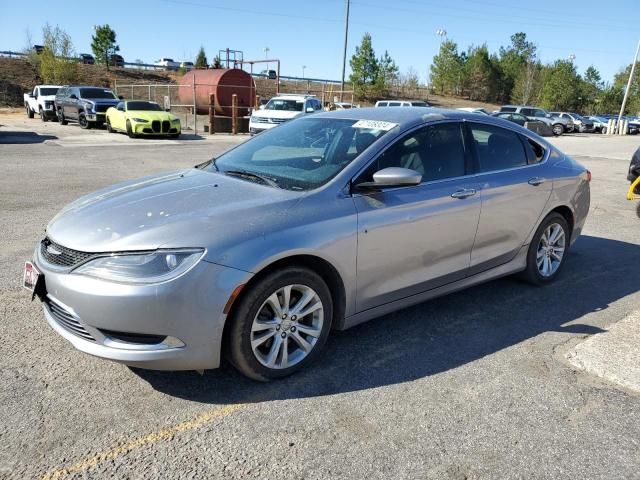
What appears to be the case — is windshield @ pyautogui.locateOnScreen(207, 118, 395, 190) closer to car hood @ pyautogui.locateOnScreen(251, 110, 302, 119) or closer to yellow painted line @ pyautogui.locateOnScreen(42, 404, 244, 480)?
yellow painted line @ pyautogui.locateOnScreen(42, 404, 244, 480)

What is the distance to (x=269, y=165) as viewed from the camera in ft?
12.9

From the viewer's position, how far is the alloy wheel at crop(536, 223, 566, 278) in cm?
496

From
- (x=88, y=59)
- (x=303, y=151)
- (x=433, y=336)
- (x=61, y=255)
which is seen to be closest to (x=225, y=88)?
(x=303, y=151)

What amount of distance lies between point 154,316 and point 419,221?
1.91 metres

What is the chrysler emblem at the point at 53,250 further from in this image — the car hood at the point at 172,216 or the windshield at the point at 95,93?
the windshield at the point at 95,93

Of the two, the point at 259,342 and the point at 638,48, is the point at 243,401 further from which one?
the point at 638,48

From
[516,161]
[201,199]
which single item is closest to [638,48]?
[516,161]

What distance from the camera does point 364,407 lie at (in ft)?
9.80

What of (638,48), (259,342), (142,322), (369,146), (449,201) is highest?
(638,48)

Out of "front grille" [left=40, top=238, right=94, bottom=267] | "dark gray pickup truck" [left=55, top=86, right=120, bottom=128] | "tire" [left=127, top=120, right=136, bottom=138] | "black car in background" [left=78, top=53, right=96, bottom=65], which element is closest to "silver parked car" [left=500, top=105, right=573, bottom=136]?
"tire" [left=127, top=120, right=136, bottom=138]

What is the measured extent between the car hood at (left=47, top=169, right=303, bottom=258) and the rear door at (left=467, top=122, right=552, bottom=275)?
177 centimetres

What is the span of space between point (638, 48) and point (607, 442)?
46466 mm

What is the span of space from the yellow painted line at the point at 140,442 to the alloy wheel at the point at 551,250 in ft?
10.8

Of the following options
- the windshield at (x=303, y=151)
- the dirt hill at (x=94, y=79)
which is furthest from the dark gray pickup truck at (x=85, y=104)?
the windshield at (x=303, y=151)
